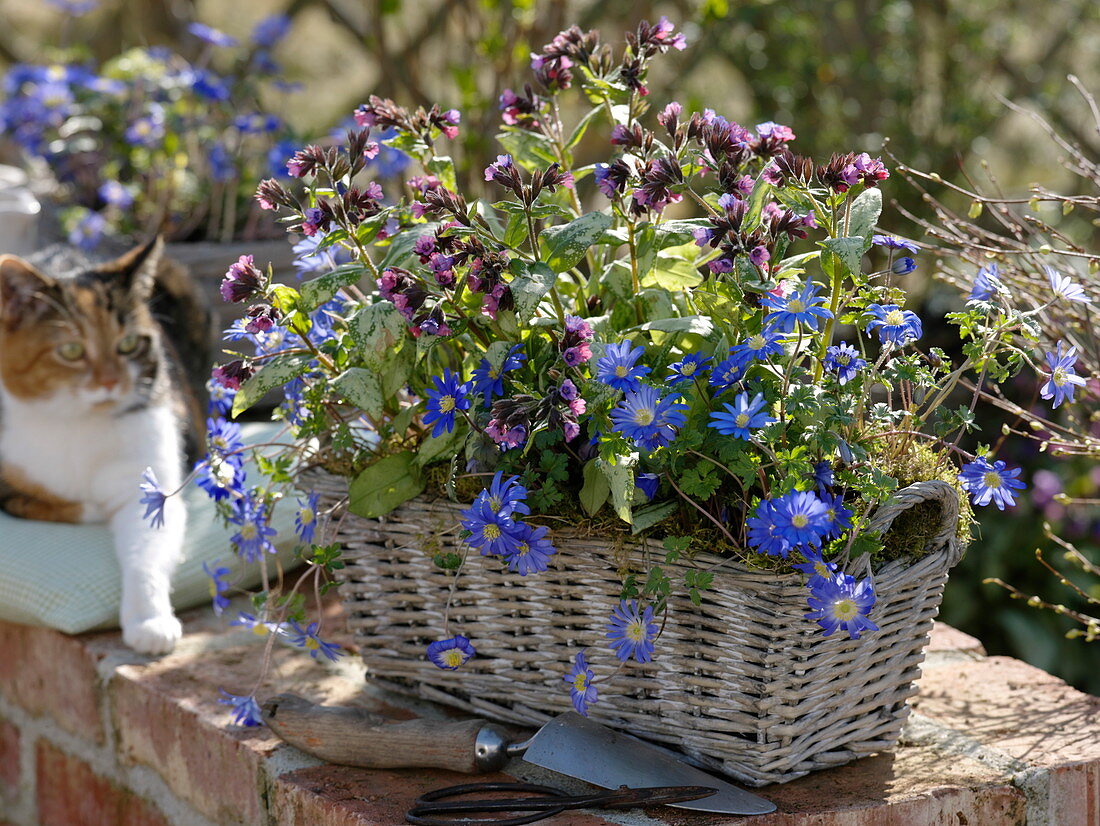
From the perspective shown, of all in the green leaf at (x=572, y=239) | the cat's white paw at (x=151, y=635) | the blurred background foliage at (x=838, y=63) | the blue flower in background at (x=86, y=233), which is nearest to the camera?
the green leaf at (x=572, y=239)

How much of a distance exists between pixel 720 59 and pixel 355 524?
2540 mm

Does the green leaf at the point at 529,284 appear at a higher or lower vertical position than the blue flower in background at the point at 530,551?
higher

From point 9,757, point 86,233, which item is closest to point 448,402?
point 9,757

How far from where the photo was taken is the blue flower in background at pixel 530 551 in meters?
0.84

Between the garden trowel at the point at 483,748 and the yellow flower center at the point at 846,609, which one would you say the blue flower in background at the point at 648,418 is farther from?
the garden trowel at the point at 483,748

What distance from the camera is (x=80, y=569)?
1.32 metres

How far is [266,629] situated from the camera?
3.46 feet

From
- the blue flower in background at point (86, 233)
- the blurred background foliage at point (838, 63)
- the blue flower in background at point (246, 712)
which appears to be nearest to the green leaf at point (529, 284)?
the blue flower in background at point (246, 712)

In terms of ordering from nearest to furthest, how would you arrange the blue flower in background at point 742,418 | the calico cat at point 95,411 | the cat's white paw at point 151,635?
the blue flower in background at point 742,418 → the cat's white paw at point 151,635 → the calico cat at point 95,411

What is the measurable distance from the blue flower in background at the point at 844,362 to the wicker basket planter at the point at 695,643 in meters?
0.10

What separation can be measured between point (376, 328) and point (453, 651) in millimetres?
276

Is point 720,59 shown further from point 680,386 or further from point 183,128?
point 680,386

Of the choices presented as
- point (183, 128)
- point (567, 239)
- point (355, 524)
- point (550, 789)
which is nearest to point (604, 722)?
point (550, 789)

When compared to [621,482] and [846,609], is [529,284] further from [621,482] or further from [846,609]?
[846,609]
